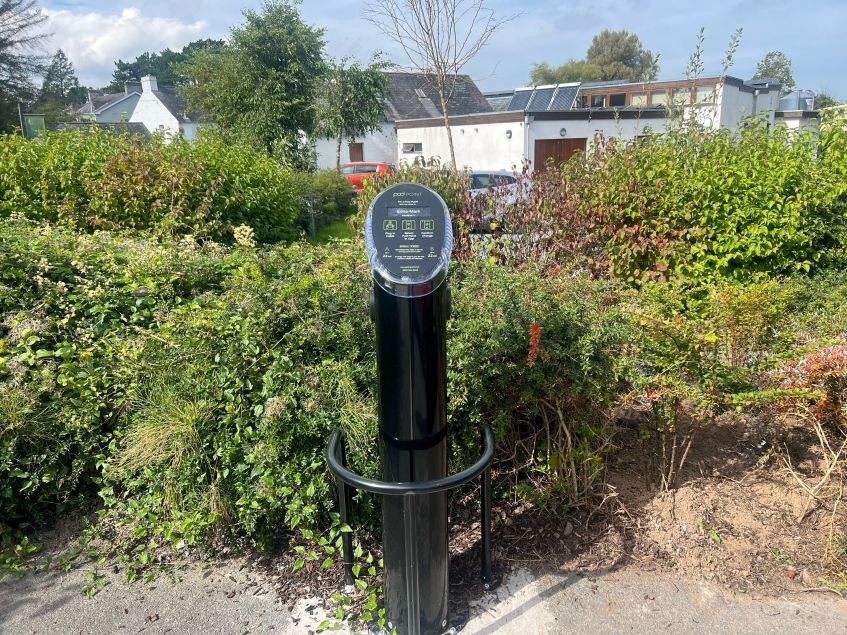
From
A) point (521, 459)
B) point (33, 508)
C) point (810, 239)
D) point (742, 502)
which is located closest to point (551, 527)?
point (521, 459)

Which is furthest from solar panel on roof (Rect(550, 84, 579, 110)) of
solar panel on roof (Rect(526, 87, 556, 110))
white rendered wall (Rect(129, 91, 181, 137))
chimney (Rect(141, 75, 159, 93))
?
chimney (Rect(141, 75, 159, 93))

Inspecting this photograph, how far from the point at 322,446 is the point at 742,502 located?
2114mm

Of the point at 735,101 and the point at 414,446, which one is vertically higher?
the point at 735,101

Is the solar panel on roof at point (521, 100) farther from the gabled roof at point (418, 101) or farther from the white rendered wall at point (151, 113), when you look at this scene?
the white rendered wall at point (151, 113)

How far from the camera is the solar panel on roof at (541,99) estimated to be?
79.4 feet

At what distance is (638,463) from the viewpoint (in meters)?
3.55

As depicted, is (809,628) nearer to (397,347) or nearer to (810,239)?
(397,347)

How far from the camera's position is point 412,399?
2.30m

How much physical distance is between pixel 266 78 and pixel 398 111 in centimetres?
1452

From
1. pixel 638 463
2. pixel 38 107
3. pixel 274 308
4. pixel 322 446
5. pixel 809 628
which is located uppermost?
pixel 38 107

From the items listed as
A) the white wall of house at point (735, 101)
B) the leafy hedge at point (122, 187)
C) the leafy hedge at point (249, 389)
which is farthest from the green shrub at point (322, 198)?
the white wall of house at point (735, 101)

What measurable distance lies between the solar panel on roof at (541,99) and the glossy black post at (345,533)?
23050 mm

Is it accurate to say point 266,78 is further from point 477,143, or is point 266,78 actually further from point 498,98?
point 498,98

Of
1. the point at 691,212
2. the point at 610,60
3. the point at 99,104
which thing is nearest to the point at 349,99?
the point at 691,212
